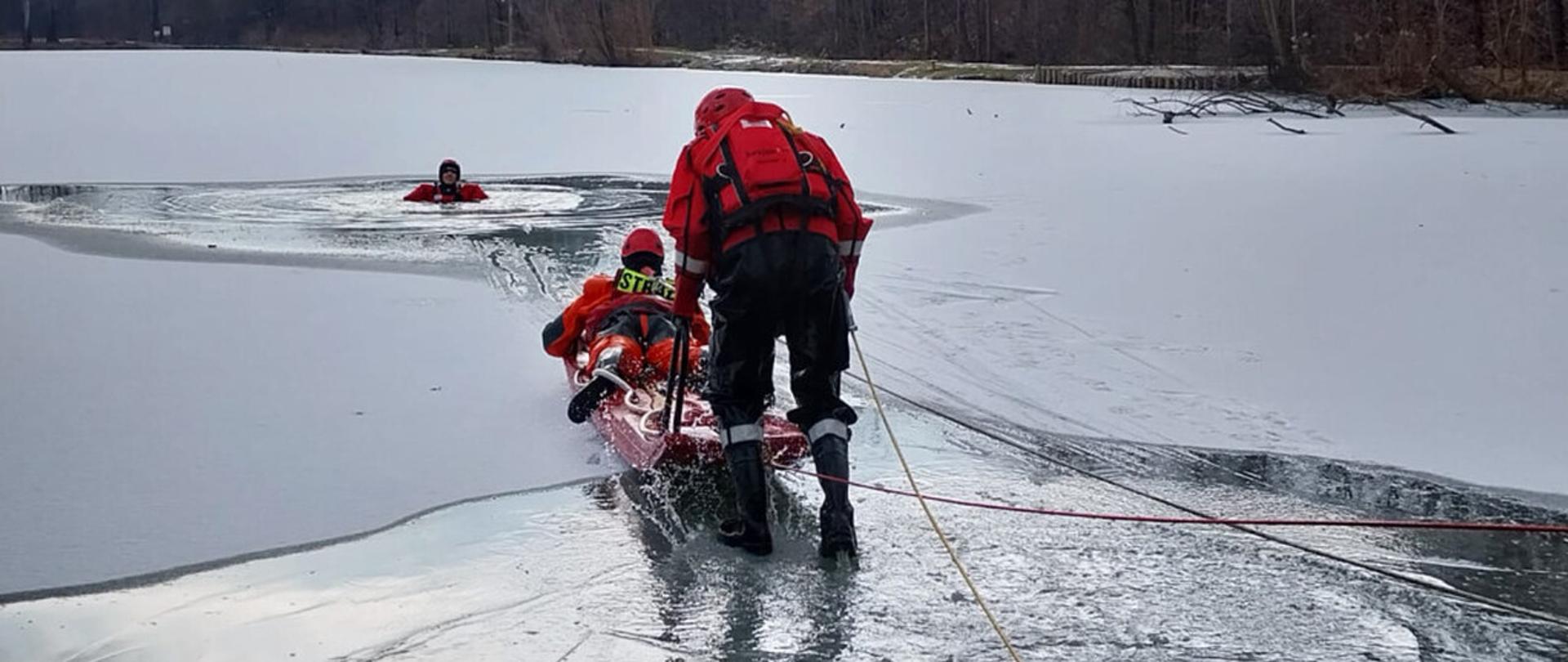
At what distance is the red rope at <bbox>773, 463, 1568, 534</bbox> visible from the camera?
464 centimetres

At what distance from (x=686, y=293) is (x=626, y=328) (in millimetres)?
1819

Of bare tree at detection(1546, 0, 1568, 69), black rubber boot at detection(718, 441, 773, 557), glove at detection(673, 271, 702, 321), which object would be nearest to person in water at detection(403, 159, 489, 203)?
glove at detection(673, 271, 702, 321)

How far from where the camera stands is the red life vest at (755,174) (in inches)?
174

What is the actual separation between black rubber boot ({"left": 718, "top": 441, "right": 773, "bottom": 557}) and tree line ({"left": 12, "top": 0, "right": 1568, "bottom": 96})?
2134 centimetres

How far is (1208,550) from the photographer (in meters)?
4.70

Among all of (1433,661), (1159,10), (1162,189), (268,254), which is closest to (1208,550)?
(1433,661)

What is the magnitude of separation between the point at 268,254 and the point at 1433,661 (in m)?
8.64

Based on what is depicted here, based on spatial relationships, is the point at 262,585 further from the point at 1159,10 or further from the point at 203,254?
the point at 1159,10

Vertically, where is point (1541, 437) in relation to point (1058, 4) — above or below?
below

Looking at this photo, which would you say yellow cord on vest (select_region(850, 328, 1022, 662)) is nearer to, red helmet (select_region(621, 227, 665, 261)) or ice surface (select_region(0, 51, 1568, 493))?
ice surface (select_region(0, 51, 1568, 493))

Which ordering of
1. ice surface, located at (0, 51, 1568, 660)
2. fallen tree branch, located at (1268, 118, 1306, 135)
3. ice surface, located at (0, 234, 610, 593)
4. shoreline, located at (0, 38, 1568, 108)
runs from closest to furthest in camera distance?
ice surface, located at (0, 51, 1568, 660)
ice surface, located at (0, 234, 610, 593)
fallen tree branch, located at (1268, 118, 1306, 135)
shoreline, located at (0, 38, 1568, 108)

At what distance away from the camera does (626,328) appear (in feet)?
21.4

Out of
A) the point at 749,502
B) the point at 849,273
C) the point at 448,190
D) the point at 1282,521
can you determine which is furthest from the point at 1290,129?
the point at 749,502

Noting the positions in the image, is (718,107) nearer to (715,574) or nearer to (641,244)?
(715,574)
